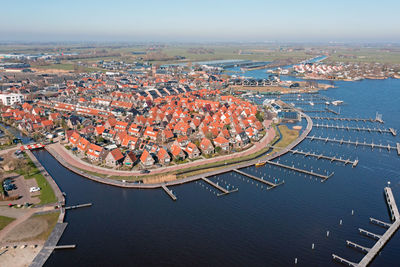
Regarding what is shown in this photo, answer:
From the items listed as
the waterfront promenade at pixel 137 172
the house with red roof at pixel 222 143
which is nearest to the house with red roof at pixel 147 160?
the waterfront promenade at pixel 137 172

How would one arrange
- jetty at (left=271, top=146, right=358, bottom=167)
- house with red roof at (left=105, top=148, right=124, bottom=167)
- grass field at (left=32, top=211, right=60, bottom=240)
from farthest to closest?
1. jetty at (left=271, top=146, right=358, bottom=167)
2. house with red roof at (left=105, top=148, right=124, bottom=167)
3. grass field at (left=32, top=211, right=60, bottom=240)

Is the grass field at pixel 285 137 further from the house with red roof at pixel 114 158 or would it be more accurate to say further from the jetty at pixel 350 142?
the house with red roof at pixel 114 158

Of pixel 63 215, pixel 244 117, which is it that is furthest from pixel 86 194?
pixel 244 117

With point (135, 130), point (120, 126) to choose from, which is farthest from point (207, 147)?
point (120, 126)

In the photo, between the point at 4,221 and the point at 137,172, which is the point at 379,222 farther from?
the point at 4,221

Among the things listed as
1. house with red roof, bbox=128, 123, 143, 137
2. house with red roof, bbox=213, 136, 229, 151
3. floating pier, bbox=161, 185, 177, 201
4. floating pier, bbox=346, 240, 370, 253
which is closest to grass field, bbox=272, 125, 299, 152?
house with red roof, bbox=213, 136, 229, 151

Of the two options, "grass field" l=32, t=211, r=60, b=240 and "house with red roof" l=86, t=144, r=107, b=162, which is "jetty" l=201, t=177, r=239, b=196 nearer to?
"house with red roof" l=86, t=144, r=107, b=162

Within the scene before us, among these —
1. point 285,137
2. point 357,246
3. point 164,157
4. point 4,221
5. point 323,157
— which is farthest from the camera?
point 285,137
